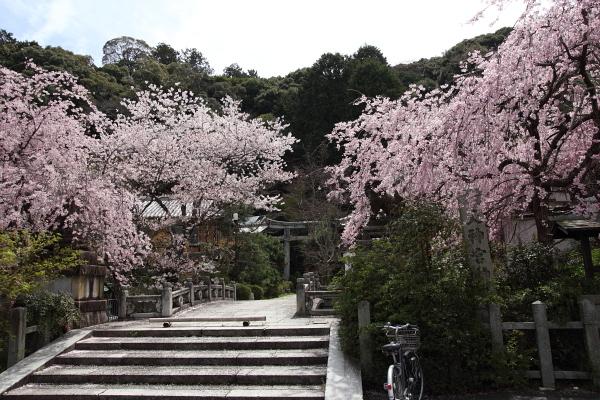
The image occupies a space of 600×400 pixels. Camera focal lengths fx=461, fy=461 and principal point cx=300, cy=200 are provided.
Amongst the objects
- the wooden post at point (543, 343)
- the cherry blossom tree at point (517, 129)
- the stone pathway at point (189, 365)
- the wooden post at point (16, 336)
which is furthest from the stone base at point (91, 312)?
the wooden post at point (543, 343)

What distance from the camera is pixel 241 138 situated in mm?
19094

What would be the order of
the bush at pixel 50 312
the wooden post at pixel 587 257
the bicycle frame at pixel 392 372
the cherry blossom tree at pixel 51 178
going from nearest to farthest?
the bicycle frame at pixel 392 372 → the wooden post at pixel 587 257 → the bush at pixel 50 312 → the cherry blossom tree at pixel 51 178

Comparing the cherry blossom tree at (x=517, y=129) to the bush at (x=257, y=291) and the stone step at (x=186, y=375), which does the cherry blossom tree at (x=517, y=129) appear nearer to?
the stone step at (x=186, y=375)

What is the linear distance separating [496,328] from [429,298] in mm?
1058

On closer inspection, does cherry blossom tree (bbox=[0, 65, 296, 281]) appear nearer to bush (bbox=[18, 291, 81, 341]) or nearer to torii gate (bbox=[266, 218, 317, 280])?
bush (bbox=[18, 291, 81, 341])

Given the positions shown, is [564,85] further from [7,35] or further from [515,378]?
[7,35]

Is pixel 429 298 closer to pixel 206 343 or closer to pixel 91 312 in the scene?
pixel 206 343

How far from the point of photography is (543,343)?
6391 millimetres

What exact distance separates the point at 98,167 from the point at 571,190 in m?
11.6

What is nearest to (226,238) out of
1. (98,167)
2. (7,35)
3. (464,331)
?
(98,167)

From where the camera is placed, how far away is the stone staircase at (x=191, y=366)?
6.64 metres

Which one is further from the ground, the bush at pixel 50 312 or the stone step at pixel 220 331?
the bush at pixel 50 312

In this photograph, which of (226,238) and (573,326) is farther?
(226,238)

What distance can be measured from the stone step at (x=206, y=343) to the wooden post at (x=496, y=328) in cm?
275
